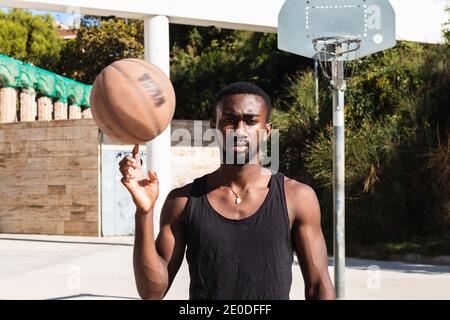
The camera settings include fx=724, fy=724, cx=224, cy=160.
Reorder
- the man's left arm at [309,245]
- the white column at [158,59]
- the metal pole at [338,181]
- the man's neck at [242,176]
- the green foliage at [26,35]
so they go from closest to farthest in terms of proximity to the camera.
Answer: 1. the man's left arm at [309,245]
2. the man's neck at [242,176]
3. the metal pole at [338,181]
4. the white column at [158,59]
5. the green foliage at [26,35]

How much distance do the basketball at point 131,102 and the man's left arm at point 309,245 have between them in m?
0.63

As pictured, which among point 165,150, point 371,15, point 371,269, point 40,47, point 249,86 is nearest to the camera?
point 249,86

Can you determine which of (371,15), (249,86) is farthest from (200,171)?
(249,86)

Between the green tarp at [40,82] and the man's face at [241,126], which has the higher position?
the green tarp at [40,82]

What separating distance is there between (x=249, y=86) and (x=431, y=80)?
39.8 feet

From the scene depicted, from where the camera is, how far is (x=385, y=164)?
13289mm

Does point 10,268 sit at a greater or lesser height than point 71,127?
lesser

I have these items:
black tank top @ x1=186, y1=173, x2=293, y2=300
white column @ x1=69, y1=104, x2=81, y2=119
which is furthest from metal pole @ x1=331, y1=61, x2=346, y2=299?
white column @ x1=69, y1=104, x2=81, y2=119

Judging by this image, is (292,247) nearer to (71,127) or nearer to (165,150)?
(165,150)

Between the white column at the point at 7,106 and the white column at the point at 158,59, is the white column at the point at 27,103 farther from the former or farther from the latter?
the white column at the point at 158,59

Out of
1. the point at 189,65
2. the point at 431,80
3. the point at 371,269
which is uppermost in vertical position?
the point at 189,65

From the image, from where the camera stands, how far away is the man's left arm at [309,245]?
104 inches

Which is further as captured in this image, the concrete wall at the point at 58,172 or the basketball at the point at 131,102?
the concrete wall at the point at 58,172

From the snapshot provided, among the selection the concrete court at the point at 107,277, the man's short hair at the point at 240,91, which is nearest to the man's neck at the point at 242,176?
the man's short hair at the point at 240,91
